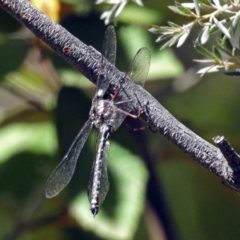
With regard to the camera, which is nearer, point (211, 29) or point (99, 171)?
point (211, 29)

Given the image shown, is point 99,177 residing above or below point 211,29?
below

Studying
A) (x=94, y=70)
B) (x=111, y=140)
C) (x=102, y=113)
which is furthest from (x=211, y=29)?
(x=111, y=140)

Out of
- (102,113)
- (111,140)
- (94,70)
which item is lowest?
(111,140)

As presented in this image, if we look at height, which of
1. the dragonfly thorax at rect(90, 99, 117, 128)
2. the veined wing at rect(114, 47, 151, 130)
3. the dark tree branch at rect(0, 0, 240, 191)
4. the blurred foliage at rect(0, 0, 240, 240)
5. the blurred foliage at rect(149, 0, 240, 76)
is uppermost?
the blurred foliage at rect(149, 0, 240, 76)

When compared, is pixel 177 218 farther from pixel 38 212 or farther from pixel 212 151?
pixel 212 151

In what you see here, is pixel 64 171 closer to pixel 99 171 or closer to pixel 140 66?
pixel 99 171

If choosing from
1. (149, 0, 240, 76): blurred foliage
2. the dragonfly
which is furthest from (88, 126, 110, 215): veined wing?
(149, 0, 240, 76): blurred foliage

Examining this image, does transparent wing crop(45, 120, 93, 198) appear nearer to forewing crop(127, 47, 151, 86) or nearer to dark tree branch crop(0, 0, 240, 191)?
forewing crop(127, 47, 151, 86)
